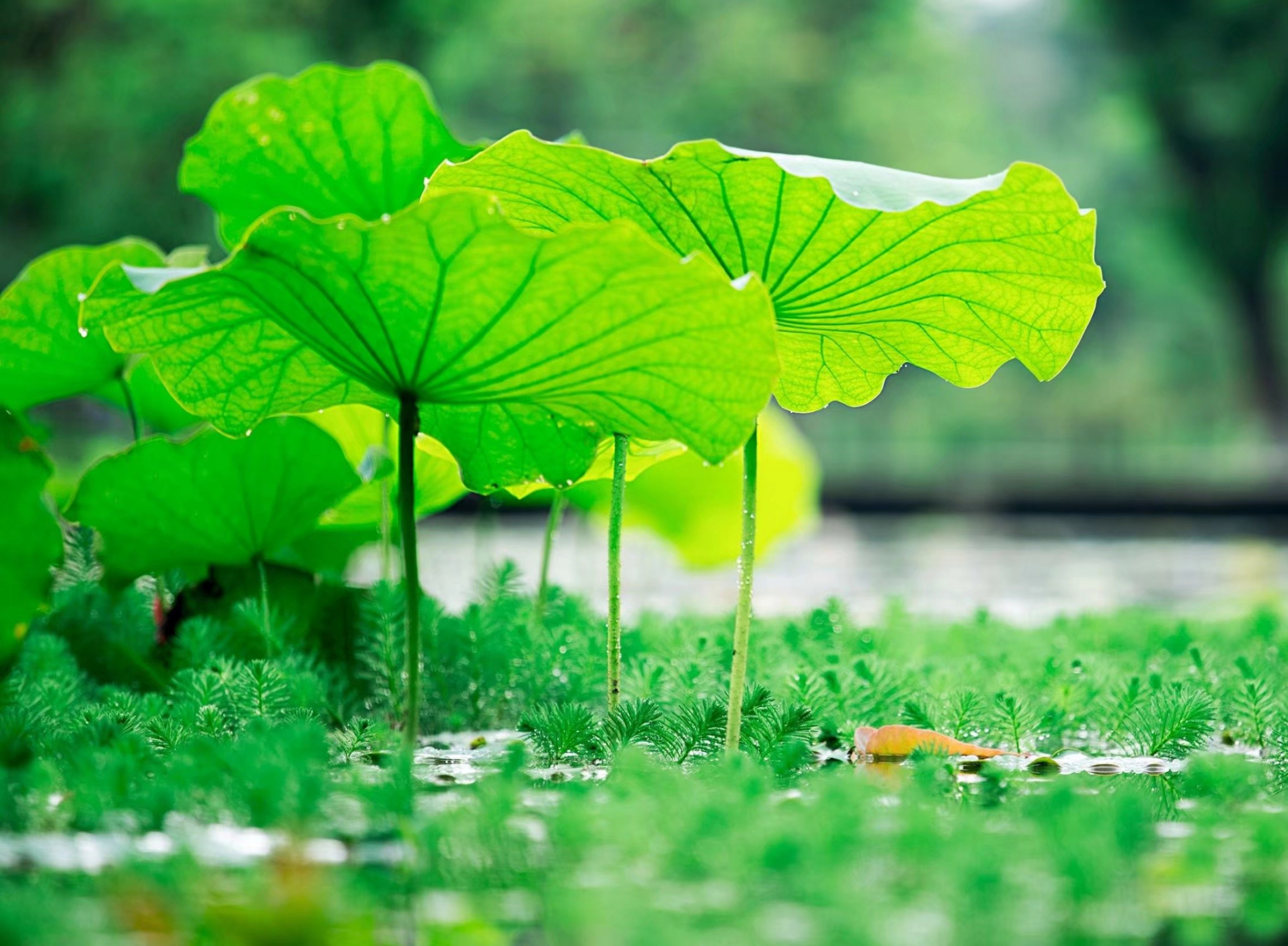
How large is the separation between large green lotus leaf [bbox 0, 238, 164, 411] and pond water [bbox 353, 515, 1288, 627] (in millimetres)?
1042

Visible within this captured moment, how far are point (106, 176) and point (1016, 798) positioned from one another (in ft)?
25.2

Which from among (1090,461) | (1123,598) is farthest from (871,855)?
(1090,461)

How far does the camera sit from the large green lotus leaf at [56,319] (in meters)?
0.75

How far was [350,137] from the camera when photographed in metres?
0.81

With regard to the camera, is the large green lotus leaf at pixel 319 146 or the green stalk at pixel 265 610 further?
the large green lotus leaf at pixel 319 146

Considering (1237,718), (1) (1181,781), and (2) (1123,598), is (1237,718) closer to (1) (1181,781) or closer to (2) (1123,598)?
(1) (1181,781)

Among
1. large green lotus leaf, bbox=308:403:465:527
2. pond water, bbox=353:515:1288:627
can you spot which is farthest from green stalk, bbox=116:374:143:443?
pond water, bbox=353:515:1288:627

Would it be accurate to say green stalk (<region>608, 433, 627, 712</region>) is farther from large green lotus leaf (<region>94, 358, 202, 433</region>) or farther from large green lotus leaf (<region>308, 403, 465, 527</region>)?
large green lotus leaf (<region>94, 358, 202, 433</region>)

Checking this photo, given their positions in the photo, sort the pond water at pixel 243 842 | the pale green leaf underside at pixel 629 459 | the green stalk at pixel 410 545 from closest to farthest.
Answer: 1. the pond water at pixel 243 842
2. the green stalk at pixel 410 545
3. the pale green leaf underside at pixel 629 459

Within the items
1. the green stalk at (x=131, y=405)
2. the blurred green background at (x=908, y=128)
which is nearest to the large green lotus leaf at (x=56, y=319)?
the green stalk at (x=131, y=405)

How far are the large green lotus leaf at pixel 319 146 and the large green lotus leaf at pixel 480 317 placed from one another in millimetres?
277

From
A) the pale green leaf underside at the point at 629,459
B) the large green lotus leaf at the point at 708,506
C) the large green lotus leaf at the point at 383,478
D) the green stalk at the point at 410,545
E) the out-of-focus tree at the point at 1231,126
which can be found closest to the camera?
the green stalk at the point at 410,545

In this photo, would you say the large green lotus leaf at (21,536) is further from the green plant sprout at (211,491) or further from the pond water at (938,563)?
the pond water at (938,563)

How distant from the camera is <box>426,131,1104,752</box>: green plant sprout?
0.53m
